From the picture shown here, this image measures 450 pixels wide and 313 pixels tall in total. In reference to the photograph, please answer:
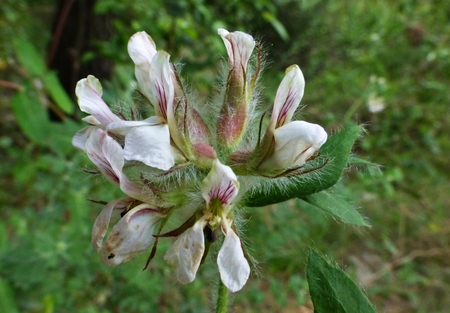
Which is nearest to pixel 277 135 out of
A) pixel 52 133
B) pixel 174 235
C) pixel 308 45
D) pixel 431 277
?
pixel 174 235

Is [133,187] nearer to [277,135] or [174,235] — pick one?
[174,235]

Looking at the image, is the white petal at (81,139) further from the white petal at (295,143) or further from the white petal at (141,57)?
the white petal at (295,143)

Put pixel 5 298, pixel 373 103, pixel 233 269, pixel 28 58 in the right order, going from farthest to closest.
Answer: pixel 373 103
pixel 28 58
pixel 5 298
pixel 233 269

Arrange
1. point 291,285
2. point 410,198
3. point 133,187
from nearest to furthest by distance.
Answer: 1. point 133,187
2. point 291,285
3. point 410,198

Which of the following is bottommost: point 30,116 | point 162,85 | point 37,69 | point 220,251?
point 30,116

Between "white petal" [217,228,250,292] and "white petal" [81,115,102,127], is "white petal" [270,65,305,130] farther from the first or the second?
"white petal" [81,115,102,127]

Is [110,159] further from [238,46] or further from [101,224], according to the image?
[238,46]

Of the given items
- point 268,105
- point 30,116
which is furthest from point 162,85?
point 30,116

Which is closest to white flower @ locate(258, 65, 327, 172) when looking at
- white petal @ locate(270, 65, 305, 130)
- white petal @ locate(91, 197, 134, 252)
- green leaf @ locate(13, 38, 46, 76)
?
white petal @ locate(270, 65, 305, 130)
